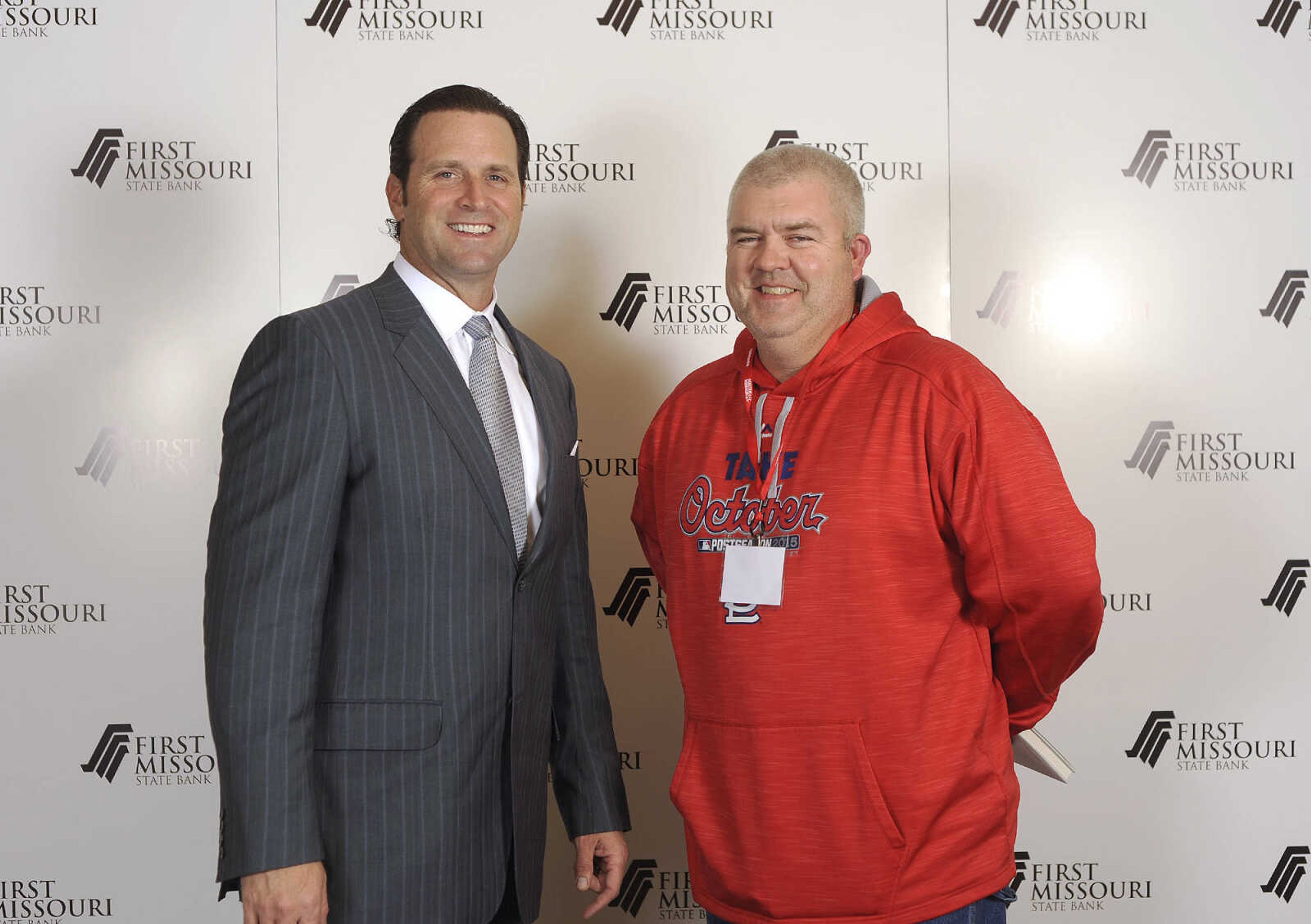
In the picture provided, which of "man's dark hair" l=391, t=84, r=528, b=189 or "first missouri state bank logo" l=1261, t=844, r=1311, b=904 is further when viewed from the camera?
"first missouri state bank logo" l=1261, t=844, r=1311, b=904

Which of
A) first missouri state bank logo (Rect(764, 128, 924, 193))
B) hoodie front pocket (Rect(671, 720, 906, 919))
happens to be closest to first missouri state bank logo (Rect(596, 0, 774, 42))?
first missouri state bank logo (Rect(764, 128, 924, 193))

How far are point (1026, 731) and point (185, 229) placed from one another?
2495 millimetres

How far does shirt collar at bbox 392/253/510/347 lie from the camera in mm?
1775

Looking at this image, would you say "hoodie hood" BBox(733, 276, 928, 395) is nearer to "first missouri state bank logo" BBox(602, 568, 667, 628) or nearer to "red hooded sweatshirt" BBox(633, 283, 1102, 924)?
"red hooded sweatshirt" BBox(633, 283, 1102, 924)

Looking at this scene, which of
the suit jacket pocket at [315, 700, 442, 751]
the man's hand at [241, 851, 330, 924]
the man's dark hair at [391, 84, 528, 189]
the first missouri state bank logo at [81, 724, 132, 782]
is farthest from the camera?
the first missouri state bank logo at [81, 724, 132, 782]

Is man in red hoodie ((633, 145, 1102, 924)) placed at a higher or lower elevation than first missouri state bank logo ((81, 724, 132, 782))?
higher

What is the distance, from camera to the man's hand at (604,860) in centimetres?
196

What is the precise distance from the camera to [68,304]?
2838 mm

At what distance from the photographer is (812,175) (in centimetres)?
176

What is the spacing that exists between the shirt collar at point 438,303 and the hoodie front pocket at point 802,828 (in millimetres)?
832

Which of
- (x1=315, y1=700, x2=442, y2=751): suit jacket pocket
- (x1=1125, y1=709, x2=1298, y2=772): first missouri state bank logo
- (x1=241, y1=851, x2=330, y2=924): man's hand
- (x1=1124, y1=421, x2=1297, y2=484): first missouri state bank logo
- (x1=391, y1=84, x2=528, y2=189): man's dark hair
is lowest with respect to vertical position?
(x1=1125, y1=709, x2=1298, y2=772): first missouri state bank logo

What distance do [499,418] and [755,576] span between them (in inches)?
20.4

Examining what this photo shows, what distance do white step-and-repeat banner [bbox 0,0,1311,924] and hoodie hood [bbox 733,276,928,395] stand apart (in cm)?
104

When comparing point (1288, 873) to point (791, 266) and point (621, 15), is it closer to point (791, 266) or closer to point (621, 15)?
point (791, 266)
